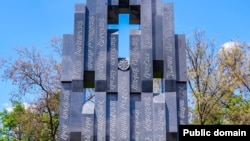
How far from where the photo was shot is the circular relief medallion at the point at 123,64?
1609cm

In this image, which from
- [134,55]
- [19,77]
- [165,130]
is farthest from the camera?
[19,77]

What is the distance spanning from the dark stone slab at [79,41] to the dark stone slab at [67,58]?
328mm

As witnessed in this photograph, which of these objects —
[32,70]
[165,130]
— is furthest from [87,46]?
[32,70]

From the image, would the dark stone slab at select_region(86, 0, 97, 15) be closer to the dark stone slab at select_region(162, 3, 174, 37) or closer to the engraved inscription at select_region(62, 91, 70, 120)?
the dark stone slab at select_region(162, 3, 174, 37)

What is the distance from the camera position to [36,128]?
82.9 ft

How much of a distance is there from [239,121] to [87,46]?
12.2 meters

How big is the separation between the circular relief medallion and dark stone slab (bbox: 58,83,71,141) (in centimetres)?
227

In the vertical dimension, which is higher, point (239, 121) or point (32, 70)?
point (32, 70)

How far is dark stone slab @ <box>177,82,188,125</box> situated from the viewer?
15.7 m

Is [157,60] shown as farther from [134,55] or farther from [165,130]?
[165,130]

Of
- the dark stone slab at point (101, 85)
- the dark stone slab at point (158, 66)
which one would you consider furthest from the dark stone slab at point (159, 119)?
the dark stone slab at point (101, 85)

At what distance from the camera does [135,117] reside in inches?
615

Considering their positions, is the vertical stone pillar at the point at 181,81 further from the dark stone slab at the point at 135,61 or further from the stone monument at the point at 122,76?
the dark stone slab at the point at 135,61

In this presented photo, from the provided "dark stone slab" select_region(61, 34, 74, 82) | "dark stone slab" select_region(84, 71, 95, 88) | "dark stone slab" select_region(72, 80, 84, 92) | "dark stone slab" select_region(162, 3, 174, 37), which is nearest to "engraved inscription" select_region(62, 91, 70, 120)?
"dark stone slab" select_region(72, 80, 84, 92)
